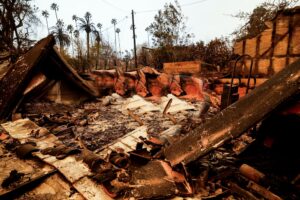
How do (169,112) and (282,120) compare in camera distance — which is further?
(169,112)

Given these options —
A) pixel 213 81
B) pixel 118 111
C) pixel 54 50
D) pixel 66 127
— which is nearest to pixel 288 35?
pixel 213 81

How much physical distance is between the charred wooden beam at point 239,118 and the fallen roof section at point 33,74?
476cm

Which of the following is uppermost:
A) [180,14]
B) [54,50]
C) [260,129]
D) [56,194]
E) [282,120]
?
[180,14]

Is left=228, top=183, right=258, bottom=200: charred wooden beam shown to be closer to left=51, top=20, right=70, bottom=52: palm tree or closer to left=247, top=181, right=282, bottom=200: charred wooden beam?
left=247, top=181, right=282, bottom=200: charred wooden beam

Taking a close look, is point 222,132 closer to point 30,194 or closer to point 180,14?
point 30,194

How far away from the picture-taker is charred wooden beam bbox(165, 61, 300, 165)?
189 cm

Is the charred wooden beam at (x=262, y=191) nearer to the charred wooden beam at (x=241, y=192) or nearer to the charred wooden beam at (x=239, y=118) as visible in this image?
the charred wooden beam at (x=241, y=192)

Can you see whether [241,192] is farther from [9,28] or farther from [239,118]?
[9,28]

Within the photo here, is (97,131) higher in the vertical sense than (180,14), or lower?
lower

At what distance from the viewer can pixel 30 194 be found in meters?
2.34

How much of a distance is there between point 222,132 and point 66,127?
3.49 metres

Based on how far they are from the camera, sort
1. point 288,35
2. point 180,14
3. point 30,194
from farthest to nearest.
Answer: point 180,14, point 288,35, point 30,194

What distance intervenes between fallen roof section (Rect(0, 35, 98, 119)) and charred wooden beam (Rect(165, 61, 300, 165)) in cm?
476

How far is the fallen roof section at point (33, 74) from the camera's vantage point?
5.29 metres
